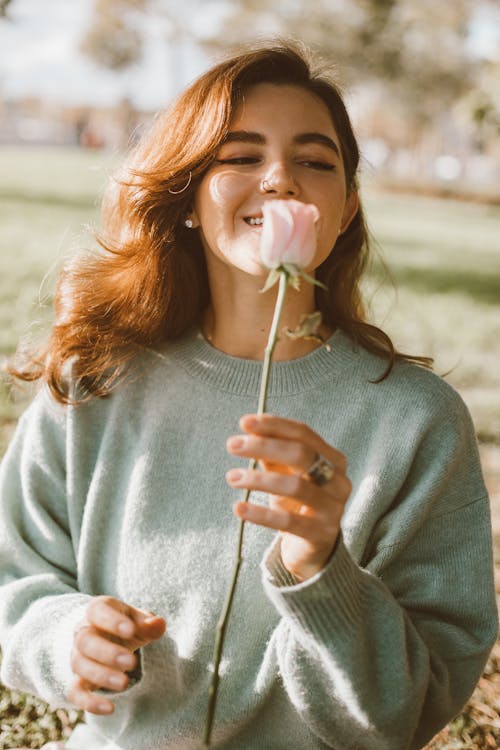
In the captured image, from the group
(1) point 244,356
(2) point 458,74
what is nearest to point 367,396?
(1) point 244,356

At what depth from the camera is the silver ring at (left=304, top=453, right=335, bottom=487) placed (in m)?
1.42

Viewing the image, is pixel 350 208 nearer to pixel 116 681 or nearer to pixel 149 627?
pixel 149 627

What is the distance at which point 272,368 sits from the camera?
2244 millimetres

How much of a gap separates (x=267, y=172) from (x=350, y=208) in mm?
434

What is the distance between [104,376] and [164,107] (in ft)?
2.52

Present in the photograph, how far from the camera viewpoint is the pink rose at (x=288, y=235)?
4.21 feet

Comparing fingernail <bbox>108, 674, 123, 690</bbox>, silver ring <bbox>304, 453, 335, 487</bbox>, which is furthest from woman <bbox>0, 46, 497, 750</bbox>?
silver ring <bbox>304, 453, 335, 487</bbox>

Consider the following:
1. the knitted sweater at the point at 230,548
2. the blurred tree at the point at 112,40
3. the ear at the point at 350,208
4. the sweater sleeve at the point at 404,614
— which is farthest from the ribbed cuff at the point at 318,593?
Answer: the blurred tree at the point at 112,40

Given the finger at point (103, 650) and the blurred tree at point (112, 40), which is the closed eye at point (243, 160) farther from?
the blurred tree at point (112, 40)

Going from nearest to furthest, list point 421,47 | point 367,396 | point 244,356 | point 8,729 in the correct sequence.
Answer: 1. point 367,396
2. point 244,356
3. point 8,729
4. point 421,47

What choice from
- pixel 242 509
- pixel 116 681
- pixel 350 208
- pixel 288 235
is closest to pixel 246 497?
pixel 242 509

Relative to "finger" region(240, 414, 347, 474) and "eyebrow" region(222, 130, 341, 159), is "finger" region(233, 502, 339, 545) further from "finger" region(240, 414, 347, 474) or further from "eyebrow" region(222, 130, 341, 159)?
"eyebrow" region(222, 130, 341, 159)

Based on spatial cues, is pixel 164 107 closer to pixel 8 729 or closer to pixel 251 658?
pixel 251 658

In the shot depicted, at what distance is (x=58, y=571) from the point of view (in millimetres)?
2271
